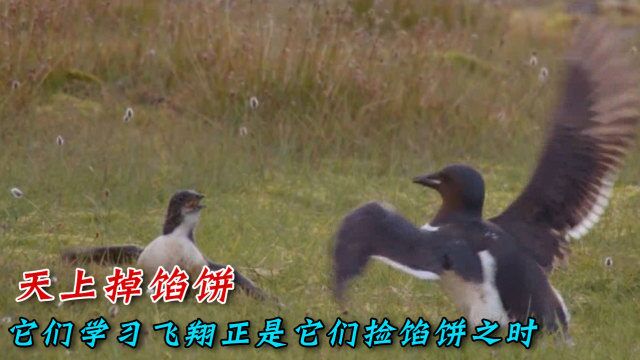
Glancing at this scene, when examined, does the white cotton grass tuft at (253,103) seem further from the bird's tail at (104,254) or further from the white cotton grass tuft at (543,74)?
the bird's tail at (104,254)

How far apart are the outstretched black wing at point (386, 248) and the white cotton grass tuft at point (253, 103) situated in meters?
4.45

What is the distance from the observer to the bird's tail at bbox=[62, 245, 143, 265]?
730cm

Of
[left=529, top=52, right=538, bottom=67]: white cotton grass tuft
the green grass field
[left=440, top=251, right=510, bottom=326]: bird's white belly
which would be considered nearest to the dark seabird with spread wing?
[left=440, top=251, right=510, bottom=326]: bird's white belly

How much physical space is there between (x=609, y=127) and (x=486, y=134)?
14.5ft

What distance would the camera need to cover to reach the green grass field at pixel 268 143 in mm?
7074

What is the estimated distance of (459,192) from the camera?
20.3 feet

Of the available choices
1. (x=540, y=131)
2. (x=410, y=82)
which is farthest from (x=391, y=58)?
(x=540, y=131)

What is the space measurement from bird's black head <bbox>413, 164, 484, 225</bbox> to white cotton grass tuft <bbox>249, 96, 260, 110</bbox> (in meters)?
3.96

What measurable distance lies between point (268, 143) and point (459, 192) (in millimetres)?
4031

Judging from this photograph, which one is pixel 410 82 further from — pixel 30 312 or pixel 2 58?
pixel 30 312

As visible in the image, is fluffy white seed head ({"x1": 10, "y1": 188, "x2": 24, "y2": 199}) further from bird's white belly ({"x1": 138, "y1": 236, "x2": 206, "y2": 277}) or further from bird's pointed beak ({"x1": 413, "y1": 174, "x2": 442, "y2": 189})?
bird's pointed beak ({"x1": 413, "y1": 174, "x2": 442, "y2": 189})

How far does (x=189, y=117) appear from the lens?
413 inches

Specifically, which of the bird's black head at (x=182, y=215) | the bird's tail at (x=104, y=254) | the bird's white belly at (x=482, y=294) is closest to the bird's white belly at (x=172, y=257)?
the bird's black head at (x=182, y=215)

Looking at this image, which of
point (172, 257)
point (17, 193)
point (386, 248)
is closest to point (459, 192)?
point (386, 248)
